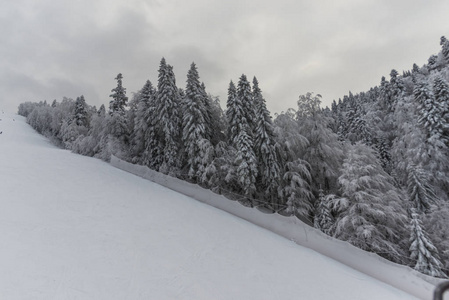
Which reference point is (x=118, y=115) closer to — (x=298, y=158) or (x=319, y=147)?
(x=298, y=158)

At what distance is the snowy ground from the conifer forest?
8.42m

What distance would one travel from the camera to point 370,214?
19250 mm

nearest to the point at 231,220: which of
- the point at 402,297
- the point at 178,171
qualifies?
the point at 402,297

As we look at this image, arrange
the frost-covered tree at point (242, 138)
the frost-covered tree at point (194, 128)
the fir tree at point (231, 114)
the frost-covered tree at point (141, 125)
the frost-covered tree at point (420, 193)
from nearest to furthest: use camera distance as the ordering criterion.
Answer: the frost-covered tree at point (420, 193)
the frost-covered tree at point (242, 138)
the frost-covered tree at point (194, 128)
the fir tree at point (231, 114)
the frost-covered tree at point (141, 125)

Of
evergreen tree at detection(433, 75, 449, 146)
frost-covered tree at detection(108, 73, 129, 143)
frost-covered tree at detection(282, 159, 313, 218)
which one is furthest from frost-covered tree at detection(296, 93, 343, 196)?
frost-covered tree at detection(108, 73, 129, 143)

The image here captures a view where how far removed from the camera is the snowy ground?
7.28 meters

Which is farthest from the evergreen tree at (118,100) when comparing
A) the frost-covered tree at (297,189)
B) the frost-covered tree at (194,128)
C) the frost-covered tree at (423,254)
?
the frost-covered tree at (423,254)

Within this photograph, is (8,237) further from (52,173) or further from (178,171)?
(178,171)

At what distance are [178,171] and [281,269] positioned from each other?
2037 cm

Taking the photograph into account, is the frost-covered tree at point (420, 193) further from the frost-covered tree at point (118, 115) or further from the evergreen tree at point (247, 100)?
the frost-covered tree at point (118, 115)

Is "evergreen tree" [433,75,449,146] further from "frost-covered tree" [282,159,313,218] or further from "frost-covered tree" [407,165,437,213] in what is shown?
"frost-covered tree" [282,159,313,218]

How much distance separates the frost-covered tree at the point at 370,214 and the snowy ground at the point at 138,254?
645 cm

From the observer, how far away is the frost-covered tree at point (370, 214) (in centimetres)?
1781

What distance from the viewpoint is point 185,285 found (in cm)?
795
